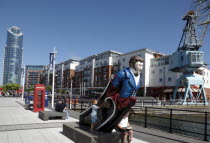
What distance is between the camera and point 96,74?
7200 centimetres

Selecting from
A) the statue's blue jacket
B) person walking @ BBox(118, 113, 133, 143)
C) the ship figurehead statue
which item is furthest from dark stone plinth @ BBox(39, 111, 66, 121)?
the statue's blue jacket

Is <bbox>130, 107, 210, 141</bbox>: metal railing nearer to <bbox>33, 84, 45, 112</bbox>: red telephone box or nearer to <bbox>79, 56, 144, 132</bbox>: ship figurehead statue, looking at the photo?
<bbox>79, 56, 144, 132</bbox>: ship figurehead statue

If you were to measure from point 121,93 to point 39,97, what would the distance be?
1219cm

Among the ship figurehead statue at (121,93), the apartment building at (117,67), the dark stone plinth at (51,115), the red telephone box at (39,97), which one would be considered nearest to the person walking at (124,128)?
the ship figurehead statue at (121,93)

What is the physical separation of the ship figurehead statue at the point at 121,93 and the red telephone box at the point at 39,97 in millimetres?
11152

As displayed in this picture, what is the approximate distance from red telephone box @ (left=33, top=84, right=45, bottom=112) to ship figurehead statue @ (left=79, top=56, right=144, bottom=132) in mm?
11152

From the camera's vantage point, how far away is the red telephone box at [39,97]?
14891 millimetres

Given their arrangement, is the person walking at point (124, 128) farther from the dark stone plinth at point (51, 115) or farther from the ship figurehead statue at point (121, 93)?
the dark stone plinth at point (51, 115)

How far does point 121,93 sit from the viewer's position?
4457 millimetres

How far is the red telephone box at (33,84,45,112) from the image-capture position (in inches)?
586

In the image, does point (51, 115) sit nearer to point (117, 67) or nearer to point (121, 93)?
point (121, 93)

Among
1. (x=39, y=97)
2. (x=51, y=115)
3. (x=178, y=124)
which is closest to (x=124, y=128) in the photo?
(x=51, y=115)

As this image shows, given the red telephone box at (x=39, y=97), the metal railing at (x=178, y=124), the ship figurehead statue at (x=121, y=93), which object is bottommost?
the metal railing at (x=178, y=124)

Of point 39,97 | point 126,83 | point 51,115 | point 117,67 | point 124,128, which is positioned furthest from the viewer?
point 117,67
